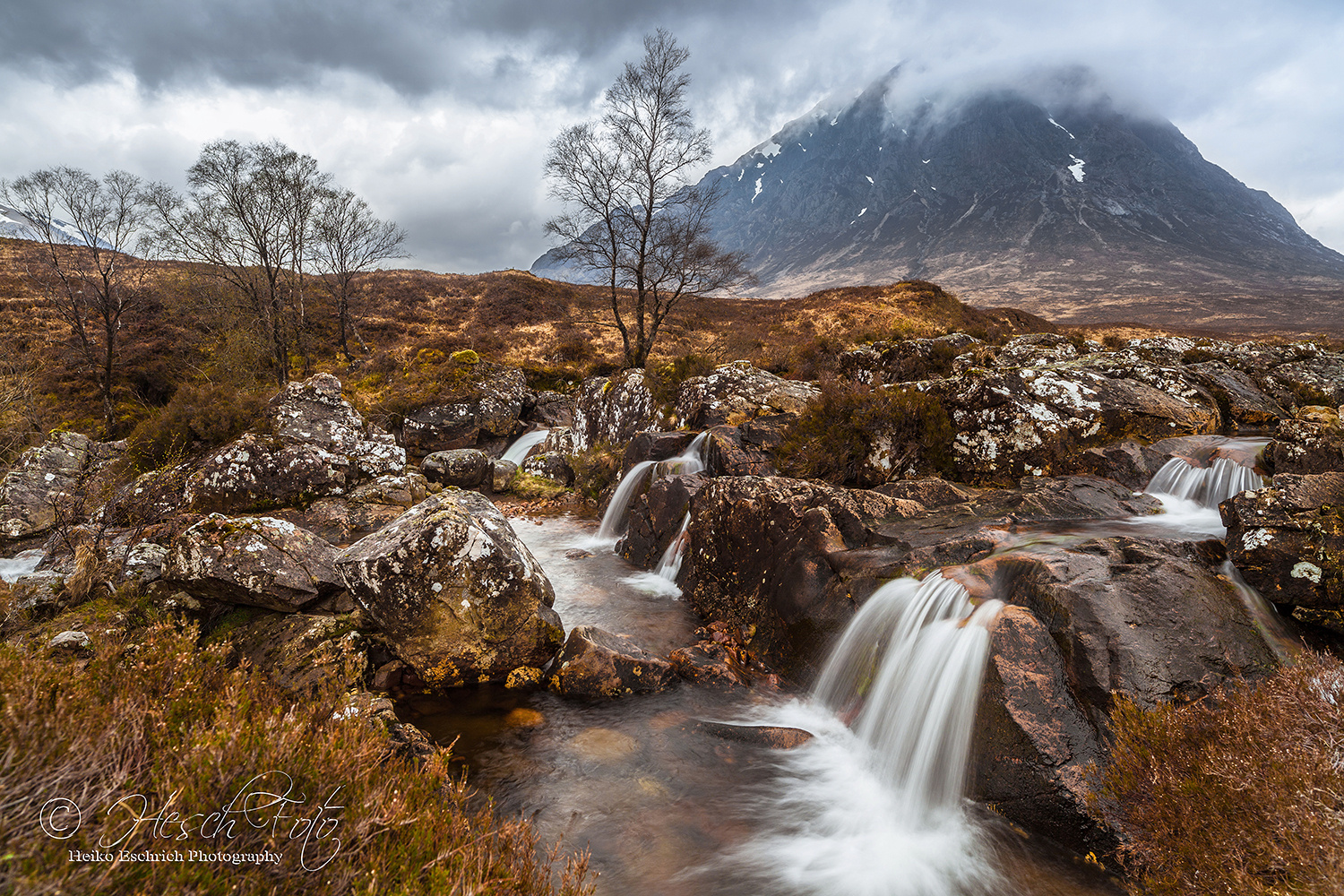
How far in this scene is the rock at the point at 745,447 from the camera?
12.0 m

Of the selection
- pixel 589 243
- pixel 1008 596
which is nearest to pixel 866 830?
pixel 1008 596

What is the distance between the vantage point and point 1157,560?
5.18 meters

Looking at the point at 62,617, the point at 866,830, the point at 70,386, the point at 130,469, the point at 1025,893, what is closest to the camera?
the point at 1025,893

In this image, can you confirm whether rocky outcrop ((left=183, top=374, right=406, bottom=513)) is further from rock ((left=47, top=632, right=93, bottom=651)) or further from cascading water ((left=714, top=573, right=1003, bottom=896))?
cascading water ((left=714, top=573, right=1003, bottom=896))

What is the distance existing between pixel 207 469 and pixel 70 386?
2483cm

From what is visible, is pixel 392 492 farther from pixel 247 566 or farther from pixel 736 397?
pixel 736 397

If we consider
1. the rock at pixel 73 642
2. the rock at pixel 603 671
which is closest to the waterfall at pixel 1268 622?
the rock at pixel 603 671

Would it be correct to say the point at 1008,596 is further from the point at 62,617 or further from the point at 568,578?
the point at 62,617

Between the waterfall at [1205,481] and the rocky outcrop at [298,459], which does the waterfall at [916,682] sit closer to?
the waterfall at [1205,481]

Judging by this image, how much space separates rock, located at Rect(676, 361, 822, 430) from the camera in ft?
48.1

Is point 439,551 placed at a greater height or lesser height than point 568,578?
greater

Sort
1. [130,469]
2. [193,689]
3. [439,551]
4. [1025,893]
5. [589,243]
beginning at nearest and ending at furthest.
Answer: [193,689], [1025,893], [439,551], [130,469], [589,243]

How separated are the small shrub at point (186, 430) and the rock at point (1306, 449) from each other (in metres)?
19.0

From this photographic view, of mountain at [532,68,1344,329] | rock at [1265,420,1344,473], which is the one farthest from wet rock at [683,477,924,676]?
mountain at [532,68,1344,329]
